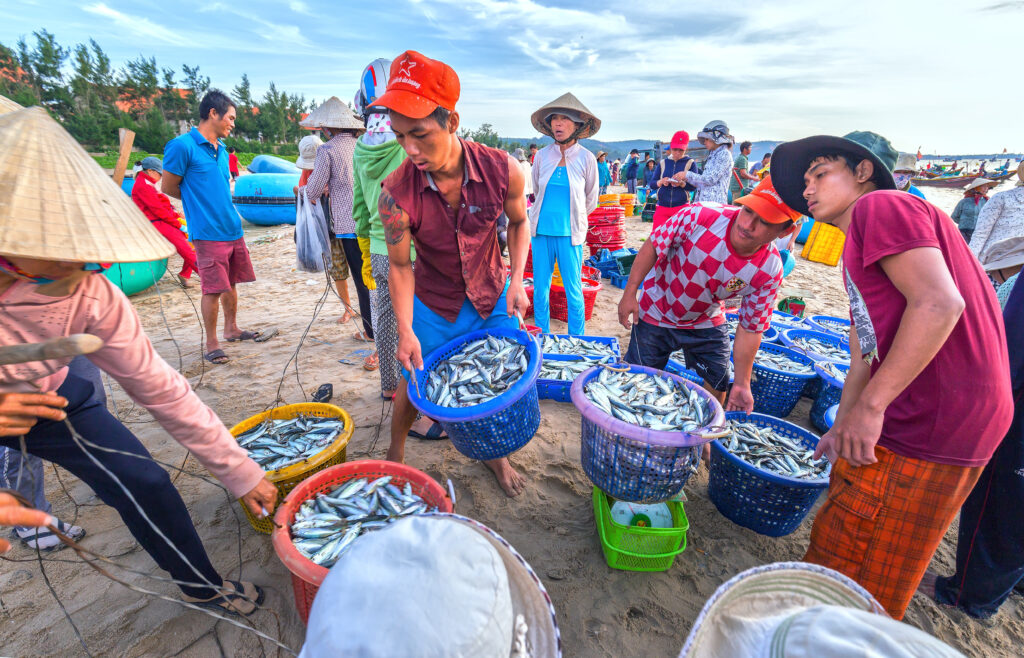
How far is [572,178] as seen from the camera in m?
4.96

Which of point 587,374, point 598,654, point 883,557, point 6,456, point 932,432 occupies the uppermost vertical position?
point 932,432

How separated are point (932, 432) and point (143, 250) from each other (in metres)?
2.92

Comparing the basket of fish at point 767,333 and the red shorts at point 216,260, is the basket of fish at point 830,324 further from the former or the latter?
the red shorts at point 216,260

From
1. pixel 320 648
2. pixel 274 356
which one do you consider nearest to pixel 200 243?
pixel 274 356

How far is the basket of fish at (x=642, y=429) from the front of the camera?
1.99 meters

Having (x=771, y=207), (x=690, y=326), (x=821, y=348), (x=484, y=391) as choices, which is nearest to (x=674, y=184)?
(x=821, y=348)

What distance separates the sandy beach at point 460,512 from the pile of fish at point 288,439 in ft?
1.22

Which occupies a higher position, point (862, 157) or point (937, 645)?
point (862, 157)

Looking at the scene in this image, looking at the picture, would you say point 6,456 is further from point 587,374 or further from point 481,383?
point 587,374

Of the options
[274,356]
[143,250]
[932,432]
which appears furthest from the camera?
[274,356]

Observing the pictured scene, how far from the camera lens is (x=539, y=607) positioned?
1.20m

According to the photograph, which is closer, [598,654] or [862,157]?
[862,157]

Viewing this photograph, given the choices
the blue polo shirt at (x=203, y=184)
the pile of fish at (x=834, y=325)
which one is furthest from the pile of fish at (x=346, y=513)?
the pile of fish at (x=834, y=325)

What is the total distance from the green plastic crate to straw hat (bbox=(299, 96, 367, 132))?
4238mm
